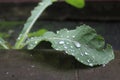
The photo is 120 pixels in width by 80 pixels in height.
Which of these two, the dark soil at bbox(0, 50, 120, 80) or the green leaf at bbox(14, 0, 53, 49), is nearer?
the dark soil at bbox(0, 50, 120, 80)

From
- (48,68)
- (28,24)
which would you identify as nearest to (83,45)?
(48,68)

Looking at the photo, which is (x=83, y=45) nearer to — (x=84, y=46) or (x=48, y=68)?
(x=84, y=46)

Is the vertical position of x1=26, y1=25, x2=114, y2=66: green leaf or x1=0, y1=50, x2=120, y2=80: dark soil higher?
x1=26, y1=25, x2=114, y2=66: green leaf

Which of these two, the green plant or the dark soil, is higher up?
the green plant

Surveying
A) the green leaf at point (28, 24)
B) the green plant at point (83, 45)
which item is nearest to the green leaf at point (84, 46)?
the green plant at point (83, 45)

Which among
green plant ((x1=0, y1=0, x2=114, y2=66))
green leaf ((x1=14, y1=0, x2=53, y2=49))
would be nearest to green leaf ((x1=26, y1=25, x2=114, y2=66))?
green plant ((x1=0, y1=0, x2=114, y2=66))

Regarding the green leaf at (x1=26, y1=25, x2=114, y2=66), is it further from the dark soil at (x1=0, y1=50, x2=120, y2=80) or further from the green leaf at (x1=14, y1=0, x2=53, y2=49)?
the green leaf at (x1=14, y1=0, x2=53, y2=49)

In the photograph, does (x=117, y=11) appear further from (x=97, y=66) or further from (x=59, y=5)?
(x=97, y=66)

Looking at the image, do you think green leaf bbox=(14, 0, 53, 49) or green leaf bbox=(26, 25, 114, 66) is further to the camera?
green leaf bbox=(14, 0, 53, 49)

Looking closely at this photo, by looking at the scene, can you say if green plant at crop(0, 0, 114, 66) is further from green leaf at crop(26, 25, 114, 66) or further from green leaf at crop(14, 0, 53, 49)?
green leaf at crop(14, 0, 53, 49)

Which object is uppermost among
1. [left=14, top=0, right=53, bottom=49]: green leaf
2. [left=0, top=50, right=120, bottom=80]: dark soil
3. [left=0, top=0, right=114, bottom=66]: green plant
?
[left=0, top=0, right=114, bottom=66]: green plant
